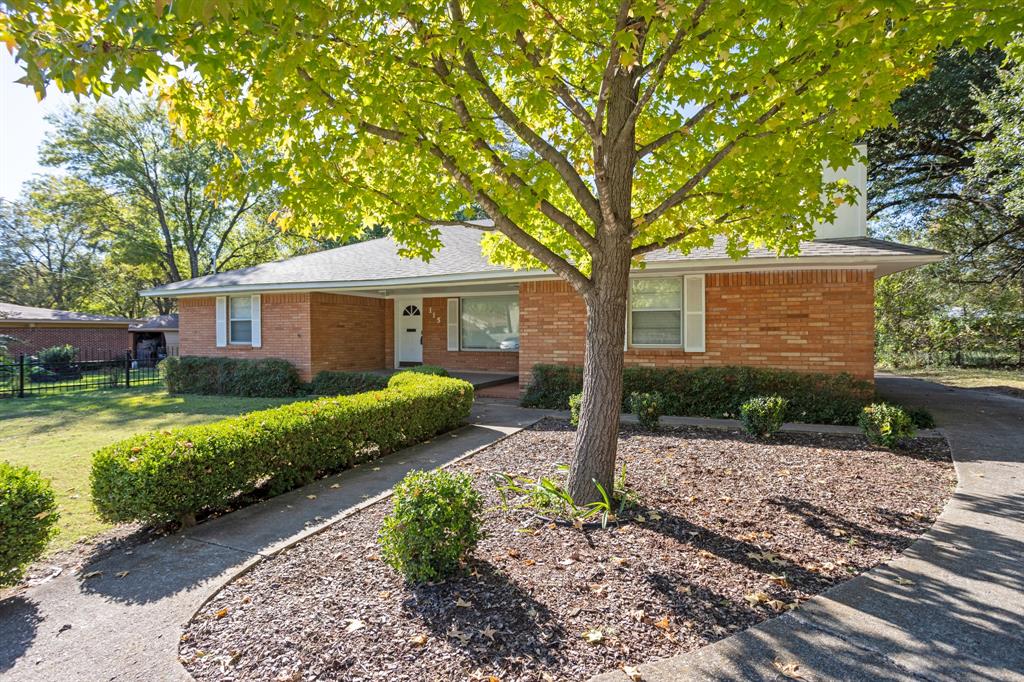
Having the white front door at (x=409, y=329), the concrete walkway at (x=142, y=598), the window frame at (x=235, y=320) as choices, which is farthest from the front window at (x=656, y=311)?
the window frame at (x=235, y=320)

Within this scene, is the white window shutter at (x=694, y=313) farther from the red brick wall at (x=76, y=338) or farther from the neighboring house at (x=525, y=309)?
the red brick wall at (x=76, y=338)

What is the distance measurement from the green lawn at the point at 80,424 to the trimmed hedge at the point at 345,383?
874 mm

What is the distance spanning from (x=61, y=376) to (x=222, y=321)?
9.00 meters

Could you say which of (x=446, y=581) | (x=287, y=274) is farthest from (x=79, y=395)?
(x=446, y=581)

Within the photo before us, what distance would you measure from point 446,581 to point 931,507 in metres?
4.53

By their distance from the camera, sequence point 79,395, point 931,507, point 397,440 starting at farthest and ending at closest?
point 79,395 < point 397,440 < point 931,507

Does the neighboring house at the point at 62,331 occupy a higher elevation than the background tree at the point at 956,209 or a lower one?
lower

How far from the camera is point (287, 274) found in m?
14.0

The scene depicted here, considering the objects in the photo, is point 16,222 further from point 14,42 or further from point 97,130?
point 14,42

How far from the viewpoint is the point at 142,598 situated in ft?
11.2

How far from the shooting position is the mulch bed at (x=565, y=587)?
2.72m

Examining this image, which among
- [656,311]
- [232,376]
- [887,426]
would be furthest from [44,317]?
[887,426]

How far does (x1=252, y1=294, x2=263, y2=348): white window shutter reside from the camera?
13.9 meters

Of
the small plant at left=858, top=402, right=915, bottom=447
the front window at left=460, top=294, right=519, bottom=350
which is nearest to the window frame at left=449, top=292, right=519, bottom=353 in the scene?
the front window at left=460, top=294, right=519, bottom=350
